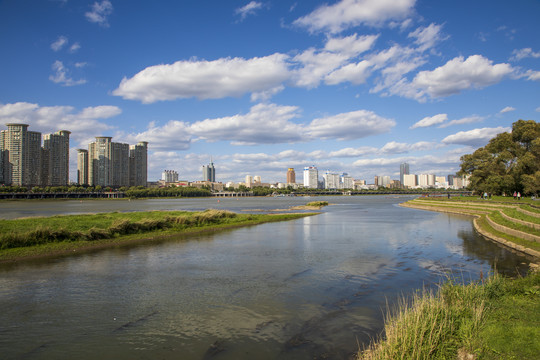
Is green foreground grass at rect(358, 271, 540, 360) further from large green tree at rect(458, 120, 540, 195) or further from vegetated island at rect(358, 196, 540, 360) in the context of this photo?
large green tree at rect(458, 120, 540, 195)

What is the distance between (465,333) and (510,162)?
3026 inches

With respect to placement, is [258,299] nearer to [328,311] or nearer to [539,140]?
[328,311]

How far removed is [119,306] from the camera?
1176cm

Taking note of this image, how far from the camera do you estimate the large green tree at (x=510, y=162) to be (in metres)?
57.3

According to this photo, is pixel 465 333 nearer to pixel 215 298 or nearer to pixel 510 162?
pixel 215 298

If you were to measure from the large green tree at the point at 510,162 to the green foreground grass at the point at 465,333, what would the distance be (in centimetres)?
5337

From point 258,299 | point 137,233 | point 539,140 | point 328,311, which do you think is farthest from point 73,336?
point 539,140

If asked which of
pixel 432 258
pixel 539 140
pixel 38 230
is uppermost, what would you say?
pixel 539 140

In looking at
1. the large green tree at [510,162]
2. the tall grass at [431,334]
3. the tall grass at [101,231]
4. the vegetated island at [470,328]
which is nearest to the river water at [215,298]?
the tall grass at [431,334]

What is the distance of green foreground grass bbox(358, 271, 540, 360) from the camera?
258 inches

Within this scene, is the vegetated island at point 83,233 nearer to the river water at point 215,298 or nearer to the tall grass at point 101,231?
the tall grass at point 101,231

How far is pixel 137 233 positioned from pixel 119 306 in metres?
18.4

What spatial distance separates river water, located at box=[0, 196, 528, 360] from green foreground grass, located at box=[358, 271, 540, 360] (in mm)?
1960

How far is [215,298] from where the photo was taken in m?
12.6
